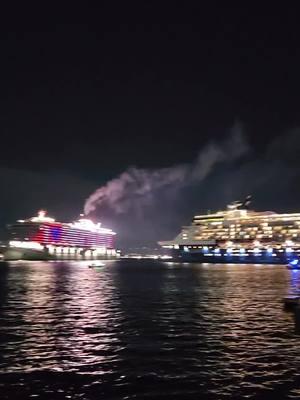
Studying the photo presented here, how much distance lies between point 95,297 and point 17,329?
21.3 meters

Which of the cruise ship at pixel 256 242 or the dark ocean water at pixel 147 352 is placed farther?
the cruise ship at pixel 256 242

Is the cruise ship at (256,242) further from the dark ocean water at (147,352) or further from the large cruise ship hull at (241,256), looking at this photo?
the dark ocean water at (147,352)

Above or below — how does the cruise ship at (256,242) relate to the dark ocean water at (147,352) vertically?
above

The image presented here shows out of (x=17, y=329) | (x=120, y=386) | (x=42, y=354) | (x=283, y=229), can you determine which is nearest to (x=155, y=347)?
(x=42, y=354)

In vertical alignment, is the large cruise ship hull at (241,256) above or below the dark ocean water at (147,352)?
above

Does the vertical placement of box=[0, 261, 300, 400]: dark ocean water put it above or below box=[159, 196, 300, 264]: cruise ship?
below

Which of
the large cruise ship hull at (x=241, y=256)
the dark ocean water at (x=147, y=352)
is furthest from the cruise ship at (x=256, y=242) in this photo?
the dark ocean water at (x=147, y=352)

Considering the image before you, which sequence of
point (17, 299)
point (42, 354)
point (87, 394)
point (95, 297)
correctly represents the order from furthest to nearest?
1. point (95, 297)
2. point (17, 299)
3. point (42, 354)
4. point (87, 394)

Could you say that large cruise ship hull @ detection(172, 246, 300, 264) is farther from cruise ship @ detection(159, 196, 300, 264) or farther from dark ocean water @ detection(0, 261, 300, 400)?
dark ocean water @ detection(0, 261, 300, 400)

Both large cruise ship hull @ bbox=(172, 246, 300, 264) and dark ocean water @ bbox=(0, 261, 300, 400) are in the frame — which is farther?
large cruise ship hull @ bbox=(172, 246, 300, 264)

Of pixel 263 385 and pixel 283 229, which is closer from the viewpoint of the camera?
pixel 263 385

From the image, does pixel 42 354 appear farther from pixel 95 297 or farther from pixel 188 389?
pixel 95 297

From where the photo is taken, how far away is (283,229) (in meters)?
189

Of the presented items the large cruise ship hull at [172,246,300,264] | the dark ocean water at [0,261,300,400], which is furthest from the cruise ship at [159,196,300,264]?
the dark ocean water at [0,261,300,400]
